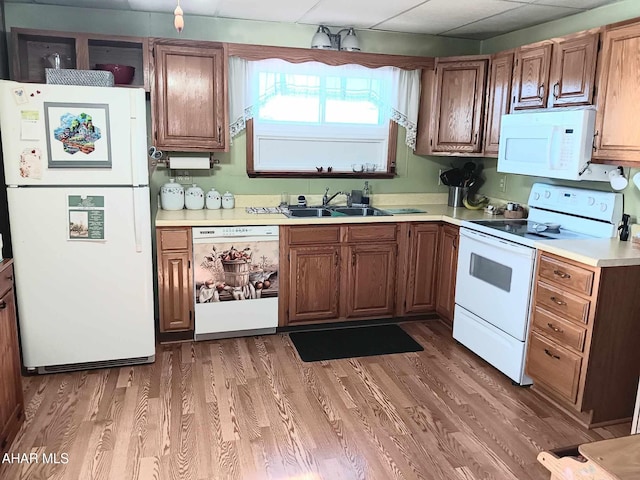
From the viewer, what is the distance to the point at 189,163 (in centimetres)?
379

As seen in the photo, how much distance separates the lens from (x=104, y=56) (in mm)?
3611

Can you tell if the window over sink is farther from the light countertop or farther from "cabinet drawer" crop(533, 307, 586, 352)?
"cabinet drawer" crop(533, 307, 586, 352)

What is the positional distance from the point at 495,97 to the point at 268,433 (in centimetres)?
285

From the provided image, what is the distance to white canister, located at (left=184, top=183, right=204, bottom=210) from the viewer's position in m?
3.85

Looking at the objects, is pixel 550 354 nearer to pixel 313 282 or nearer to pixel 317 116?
pixel 313 282

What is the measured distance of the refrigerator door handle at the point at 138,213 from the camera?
9.90 feet

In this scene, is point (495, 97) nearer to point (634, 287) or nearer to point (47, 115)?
point (634, 287)

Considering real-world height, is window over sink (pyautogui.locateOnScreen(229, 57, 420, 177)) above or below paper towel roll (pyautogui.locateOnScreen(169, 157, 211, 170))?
above

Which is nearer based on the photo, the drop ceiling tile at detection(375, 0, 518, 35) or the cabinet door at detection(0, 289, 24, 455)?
the cabinet door at detection(0, 289, 24, 455)

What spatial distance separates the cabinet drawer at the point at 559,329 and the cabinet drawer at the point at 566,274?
0.20m

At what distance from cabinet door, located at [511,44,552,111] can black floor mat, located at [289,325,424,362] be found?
188 centimetres

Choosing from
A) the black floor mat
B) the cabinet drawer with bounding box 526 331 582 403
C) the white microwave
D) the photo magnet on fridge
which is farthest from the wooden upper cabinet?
the cabinet drawer with bounding box 526 331 582 403

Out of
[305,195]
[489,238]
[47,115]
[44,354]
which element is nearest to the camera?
[47,115]

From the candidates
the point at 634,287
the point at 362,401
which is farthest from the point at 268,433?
the point at 634,287
